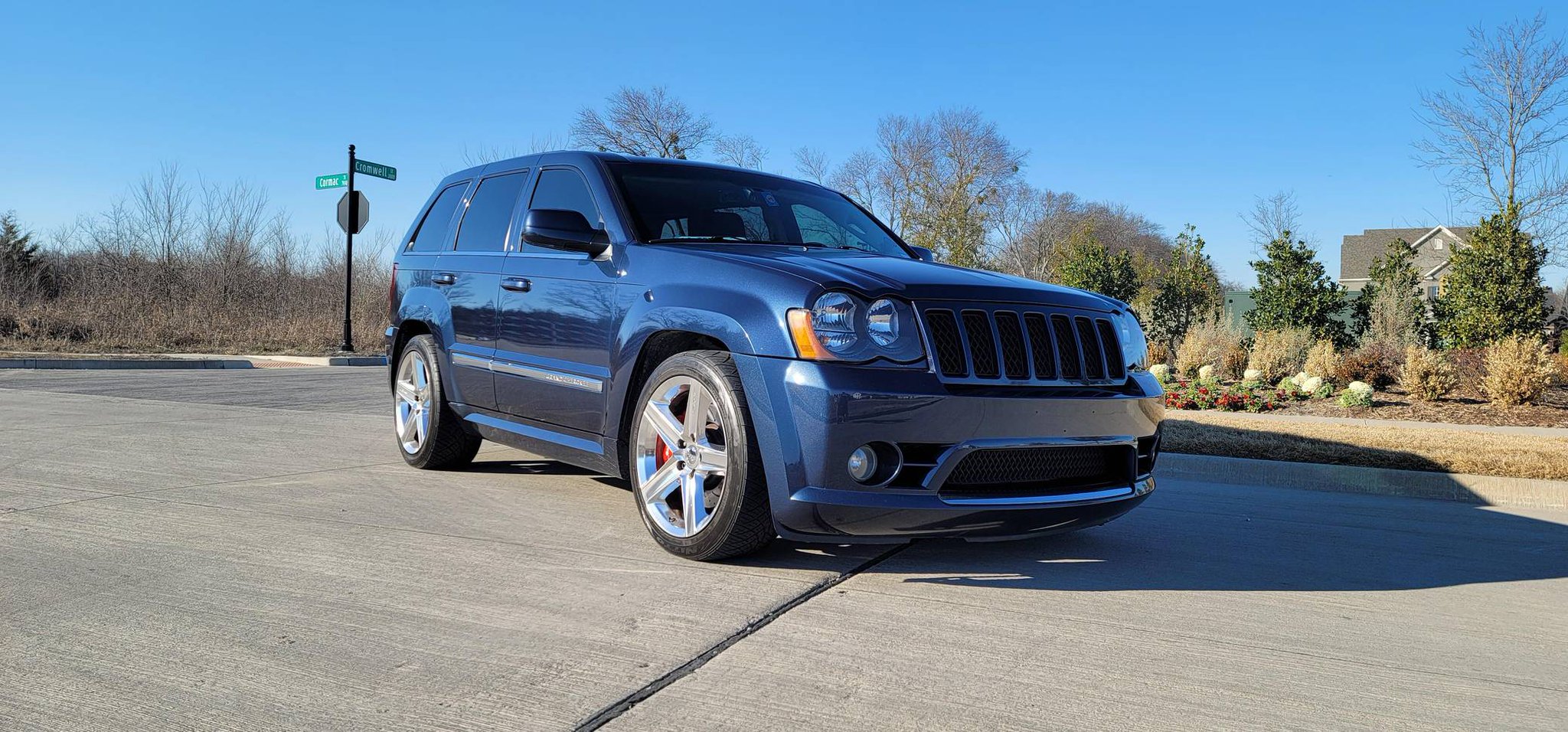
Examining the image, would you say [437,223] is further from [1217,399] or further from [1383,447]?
[1217,399]

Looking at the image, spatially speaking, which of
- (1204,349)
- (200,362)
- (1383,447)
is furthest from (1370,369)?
(200,362)

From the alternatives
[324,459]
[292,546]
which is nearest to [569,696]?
[292,546]

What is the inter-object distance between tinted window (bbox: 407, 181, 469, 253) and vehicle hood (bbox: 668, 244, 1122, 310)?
A: 7.51 ft

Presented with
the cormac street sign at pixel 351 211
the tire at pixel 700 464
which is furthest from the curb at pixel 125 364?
the tire at pixel 700 464

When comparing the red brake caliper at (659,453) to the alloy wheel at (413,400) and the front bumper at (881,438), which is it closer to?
the front bumper at (881,438)

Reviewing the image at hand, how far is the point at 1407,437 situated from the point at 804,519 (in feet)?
21.7

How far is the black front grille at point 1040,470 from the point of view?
385 centimetres

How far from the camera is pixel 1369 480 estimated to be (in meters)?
7.28

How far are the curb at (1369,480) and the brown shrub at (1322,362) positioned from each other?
6.64m

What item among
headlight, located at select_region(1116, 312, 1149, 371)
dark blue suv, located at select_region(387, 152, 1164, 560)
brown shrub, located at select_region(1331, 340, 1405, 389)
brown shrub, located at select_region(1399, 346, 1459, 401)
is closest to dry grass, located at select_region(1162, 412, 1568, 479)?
brown shrub, located at select_region(1399, 346, 1459, 401)

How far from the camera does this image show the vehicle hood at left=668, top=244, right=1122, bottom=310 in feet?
12.8

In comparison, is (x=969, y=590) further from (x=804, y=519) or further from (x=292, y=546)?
(x=292, y=546)

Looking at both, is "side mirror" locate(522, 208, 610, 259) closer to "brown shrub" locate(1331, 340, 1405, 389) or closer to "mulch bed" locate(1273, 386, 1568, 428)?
"mulch bed" locate(1273, 386, 1568, 428)

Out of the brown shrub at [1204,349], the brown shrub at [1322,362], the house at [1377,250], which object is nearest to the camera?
the brown shrub at [1322,362]
